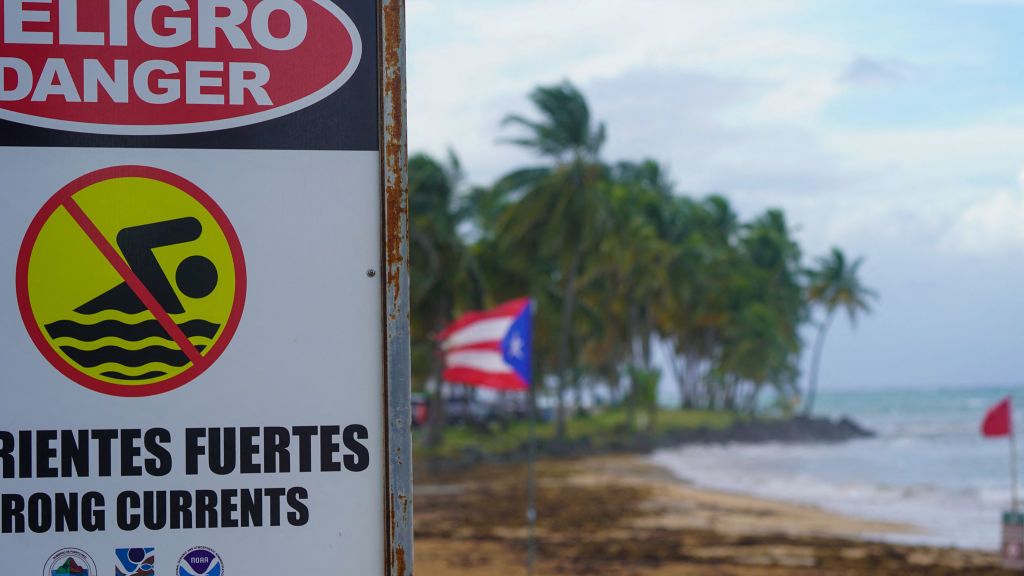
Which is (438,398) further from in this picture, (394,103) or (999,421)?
(394,103)

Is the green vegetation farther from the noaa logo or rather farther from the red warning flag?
the noaa logo

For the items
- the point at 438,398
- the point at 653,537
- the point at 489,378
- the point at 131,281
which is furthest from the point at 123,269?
the point at 438,398

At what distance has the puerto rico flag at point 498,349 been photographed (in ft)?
42.8

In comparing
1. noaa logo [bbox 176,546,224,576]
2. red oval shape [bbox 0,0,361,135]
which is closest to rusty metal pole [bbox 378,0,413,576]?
red oval shape [bbox 0,0,361,135]

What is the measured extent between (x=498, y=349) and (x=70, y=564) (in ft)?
36.1

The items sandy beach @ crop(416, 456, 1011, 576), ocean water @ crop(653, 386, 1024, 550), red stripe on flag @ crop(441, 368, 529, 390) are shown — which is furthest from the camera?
ocean water @ crop(653, 386, 1024, 550)

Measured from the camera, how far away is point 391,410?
2.37 metres

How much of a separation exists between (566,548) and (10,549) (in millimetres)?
16124

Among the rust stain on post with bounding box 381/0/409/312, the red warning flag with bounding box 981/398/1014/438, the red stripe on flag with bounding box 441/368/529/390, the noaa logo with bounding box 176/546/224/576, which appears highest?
the rust stain on post with bounding box 381/0/409/312

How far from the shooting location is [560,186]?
4375 centimetres

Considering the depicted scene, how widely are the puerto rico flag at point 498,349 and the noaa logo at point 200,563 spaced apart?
10.4 m

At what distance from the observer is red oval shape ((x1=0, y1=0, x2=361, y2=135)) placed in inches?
92.2

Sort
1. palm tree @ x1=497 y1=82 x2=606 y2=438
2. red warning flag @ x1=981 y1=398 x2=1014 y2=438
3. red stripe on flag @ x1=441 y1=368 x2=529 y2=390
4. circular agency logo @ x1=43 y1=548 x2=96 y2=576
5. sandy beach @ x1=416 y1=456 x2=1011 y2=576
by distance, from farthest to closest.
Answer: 1. palm tree @ x1=497 y1=82 x2=606 y2=438
2. red warning flag @ x1=981 y1=398 x2=1014 y2=438
3. sandy beach @ x1=416 y1=456 x2=1011 y2=576
4. red stripe on flag @ x1=441 y1=368 x2=529 y2=390
5. circular agency logo @ x1=43 y1=548 x2=96 y2=576

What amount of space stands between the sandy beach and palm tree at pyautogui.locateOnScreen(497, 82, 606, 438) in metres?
14.5
